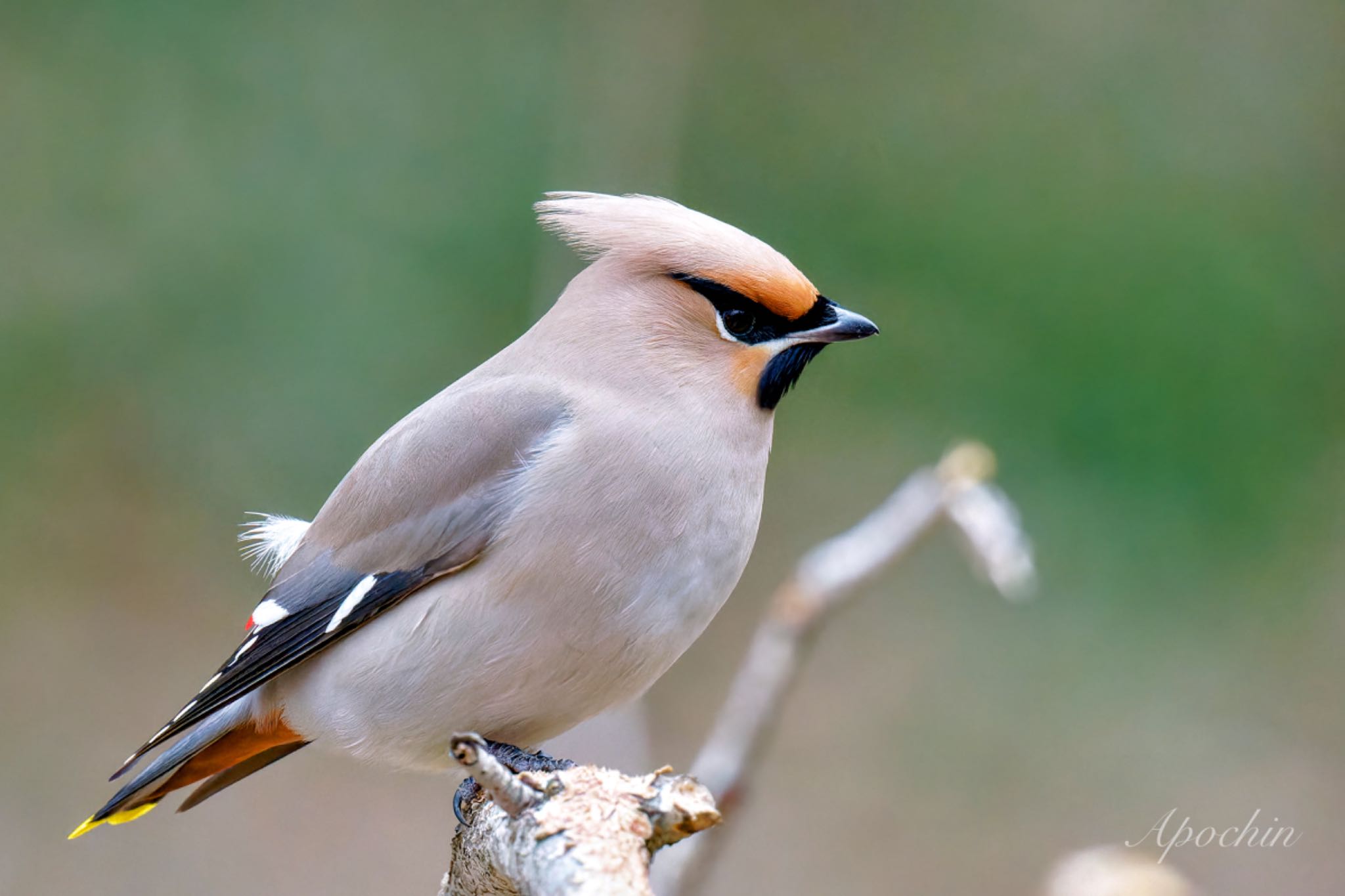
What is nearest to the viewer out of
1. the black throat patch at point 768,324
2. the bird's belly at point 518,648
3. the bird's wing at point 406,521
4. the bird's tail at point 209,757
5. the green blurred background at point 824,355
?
the bird's belly at point 518,648

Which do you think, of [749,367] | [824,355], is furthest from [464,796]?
[824,355]

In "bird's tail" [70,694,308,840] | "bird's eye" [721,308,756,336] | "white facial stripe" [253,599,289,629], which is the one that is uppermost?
"bird's eye" [721,308,756,336]

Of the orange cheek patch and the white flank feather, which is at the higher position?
the orange cheek patch

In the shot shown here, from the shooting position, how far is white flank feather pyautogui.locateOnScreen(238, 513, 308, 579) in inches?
140

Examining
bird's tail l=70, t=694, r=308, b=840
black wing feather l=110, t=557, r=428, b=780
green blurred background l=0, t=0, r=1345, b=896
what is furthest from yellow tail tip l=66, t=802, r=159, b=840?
green blurred background l=0, t=0, r=1345, b=896

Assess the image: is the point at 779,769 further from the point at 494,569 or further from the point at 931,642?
the point at 494,569

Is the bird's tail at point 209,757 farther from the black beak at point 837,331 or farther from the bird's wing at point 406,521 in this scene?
the black beak at point 837,331

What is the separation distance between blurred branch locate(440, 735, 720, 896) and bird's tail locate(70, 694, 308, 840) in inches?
40.9

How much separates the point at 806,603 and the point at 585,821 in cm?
125

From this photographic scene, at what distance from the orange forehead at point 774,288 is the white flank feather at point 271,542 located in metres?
1.19

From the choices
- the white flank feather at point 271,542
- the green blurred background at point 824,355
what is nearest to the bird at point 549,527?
the white flank feather at point 271,542

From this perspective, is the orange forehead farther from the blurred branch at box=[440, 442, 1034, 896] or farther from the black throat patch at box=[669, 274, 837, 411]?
the blurred branch at box=[440, 442, 1034, 896]

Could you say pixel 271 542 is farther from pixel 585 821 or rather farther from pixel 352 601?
pixel 585 821

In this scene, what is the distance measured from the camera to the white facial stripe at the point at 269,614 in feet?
10.3
